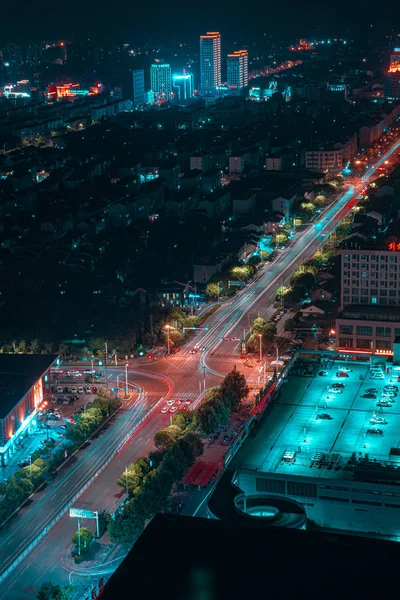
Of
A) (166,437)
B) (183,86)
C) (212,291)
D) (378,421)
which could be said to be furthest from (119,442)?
(183,86)

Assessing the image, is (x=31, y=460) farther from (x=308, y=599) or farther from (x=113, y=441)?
(x=308, y=599)

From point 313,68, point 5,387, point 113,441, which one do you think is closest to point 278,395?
point 113,441

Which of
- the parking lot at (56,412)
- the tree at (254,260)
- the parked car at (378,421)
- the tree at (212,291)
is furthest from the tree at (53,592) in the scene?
the tree at (254,260)

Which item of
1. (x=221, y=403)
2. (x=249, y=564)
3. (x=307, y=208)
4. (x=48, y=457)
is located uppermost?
(x=249, y=564)

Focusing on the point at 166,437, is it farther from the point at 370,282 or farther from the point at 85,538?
the point at 370,282

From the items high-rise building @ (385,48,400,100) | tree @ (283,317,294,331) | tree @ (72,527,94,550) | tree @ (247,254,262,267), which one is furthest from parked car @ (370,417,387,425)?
A: high-rise building @ (385,48,400,100)
